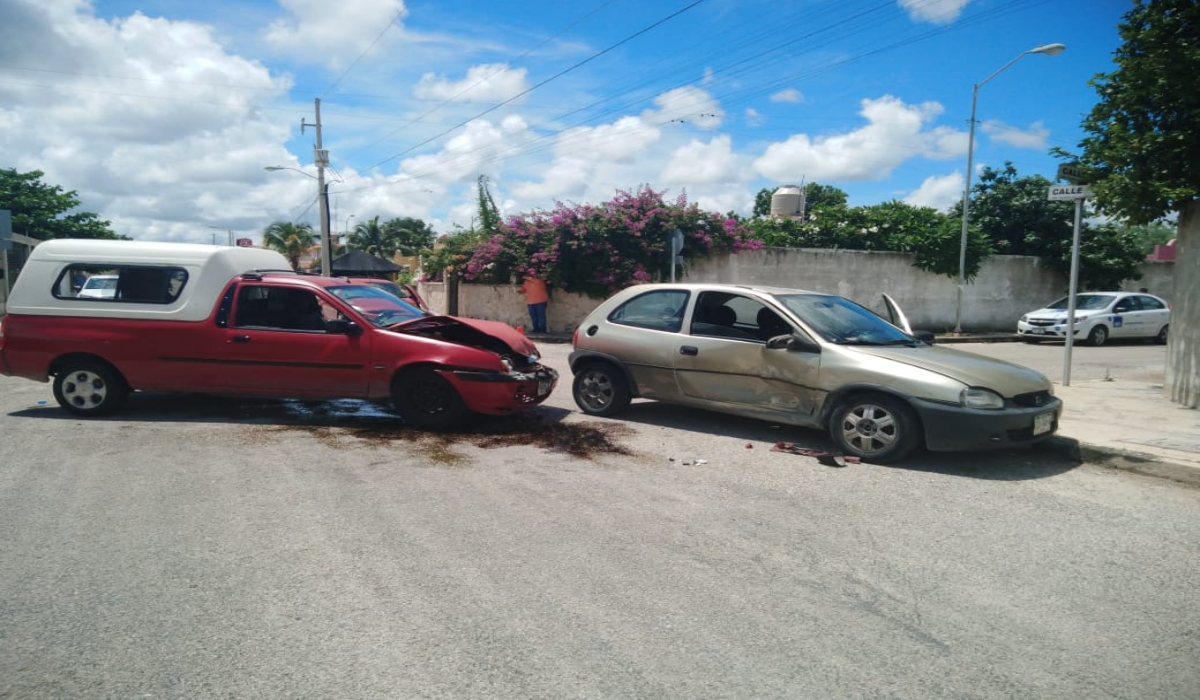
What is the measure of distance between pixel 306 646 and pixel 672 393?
201 inches

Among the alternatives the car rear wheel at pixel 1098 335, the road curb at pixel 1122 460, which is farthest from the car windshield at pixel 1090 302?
the road curb at pixel 1122 460

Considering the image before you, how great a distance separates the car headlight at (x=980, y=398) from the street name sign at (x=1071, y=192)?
4.81 meters

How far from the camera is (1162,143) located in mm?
A: 8273

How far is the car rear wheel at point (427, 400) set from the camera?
748cm

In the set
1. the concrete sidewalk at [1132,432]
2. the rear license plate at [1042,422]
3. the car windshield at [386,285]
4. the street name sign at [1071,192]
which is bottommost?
the concrete sidewalk at [1132,432]

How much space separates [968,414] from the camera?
595cm

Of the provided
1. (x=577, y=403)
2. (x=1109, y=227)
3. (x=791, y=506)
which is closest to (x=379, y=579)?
A: (x=791, y=506)

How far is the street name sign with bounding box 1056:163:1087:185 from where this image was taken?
955cm

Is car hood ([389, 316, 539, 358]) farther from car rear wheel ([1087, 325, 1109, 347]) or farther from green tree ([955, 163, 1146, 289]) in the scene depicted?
green tree ([955, 163, 1146, 289])

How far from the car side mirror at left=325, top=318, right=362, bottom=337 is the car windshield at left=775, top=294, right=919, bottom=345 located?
13.8 feet

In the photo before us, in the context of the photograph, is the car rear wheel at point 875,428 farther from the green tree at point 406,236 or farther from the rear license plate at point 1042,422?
the green tree at point 406,236

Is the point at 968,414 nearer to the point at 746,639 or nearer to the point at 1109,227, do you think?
the point at 746,639

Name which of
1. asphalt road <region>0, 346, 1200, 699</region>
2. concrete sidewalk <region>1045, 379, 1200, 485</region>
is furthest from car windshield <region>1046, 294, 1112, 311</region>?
asphalt road <region>0, 346, 1200, 699</region>

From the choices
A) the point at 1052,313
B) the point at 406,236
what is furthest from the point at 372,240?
the point at 1052,313
